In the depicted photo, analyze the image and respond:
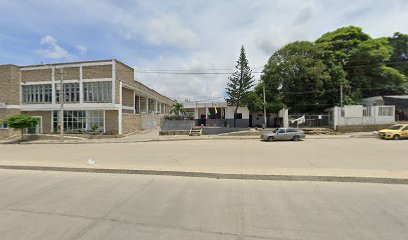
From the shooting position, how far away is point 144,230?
366 cm

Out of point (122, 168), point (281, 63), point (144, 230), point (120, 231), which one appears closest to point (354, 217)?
point (144, 230)

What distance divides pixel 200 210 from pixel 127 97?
93.1ft

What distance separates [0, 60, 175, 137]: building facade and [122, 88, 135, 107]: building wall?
0.15 m

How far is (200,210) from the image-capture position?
14.6 ft

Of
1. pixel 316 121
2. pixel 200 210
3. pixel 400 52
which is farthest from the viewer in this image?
pixel 400 52

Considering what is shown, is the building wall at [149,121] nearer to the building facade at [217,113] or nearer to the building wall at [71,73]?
the building facade at [217,113]

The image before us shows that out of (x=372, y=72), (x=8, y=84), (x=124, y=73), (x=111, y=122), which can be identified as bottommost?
(x=111, y=122)

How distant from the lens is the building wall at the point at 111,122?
1053 inches

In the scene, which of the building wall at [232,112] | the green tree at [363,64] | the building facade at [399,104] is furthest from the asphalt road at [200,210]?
the building wall at [232,112]

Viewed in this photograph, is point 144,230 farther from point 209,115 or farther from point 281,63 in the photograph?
point 209,115

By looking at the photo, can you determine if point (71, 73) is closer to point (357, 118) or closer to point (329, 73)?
point (329, 73)

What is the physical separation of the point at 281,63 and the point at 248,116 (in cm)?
988

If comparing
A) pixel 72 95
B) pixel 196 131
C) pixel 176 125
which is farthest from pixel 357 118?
pixel 72 95

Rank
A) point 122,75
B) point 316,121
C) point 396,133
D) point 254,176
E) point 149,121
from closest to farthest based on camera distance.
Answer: point 254,176 → point 396,133 → point 316,121 → point 122,75 → point 149,121
